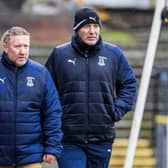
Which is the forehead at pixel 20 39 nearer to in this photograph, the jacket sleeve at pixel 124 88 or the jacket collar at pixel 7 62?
the jacket collar at pixel 7 62

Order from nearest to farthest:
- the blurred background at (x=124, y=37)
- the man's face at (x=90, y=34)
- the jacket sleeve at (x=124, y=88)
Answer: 1. the man's face at (x=90, y=34)
2. the jacket sleeve at (x=124, y=88)
3. the blurred background at (x=124, y=37)

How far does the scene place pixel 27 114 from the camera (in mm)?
6469

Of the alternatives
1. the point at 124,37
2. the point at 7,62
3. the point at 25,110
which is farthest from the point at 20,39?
the point at 124,37

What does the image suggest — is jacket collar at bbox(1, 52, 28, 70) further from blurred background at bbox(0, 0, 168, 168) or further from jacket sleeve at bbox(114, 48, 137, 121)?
blurred background at bbox(0, 0, 168, 168)

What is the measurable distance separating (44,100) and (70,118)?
0.51m

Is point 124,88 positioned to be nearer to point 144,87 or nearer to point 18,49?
point 144,87

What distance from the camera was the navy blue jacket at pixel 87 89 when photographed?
701cm

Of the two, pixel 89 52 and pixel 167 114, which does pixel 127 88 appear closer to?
pixel 89 52

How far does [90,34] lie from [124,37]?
28.7 feet

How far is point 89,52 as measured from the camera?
279 inches

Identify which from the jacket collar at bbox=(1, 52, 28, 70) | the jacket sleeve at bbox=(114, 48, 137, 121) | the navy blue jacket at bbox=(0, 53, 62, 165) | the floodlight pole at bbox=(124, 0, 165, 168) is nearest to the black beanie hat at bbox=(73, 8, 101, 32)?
the jacket sleeve at bbox=(114, 48, 137, 121)

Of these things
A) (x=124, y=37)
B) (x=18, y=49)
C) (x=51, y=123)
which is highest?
(x=18, y=49)

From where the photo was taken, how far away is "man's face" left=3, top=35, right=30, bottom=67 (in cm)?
649

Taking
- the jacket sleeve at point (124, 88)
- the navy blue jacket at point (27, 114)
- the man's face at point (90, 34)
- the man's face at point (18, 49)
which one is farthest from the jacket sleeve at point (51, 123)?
the jacket sleeve at point (124, 88)
